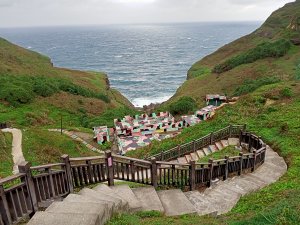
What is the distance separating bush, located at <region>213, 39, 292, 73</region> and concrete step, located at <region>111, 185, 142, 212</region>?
5120 cm

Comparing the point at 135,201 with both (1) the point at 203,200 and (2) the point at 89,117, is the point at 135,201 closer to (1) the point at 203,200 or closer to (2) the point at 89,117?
(1) the point at 203,200

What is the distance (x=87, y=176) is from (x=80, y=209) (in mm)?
2707

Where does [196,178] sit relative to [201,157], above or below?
above

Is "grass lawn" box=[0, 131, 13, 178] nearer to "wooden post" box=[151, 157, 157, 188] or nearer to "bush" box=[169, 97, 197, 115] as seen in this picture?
"wooden post" box=[151, 157, 157, 188]

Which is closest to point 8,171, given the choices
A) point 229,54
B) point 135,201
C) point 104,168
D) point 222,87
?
point 104,168

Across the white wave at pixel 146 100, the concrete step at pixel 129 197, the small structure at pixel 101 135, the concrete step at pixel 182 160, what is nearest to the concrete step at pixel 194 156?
the concrete step at pixel 182 160

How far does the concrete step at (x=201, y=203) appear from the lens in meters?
8.93

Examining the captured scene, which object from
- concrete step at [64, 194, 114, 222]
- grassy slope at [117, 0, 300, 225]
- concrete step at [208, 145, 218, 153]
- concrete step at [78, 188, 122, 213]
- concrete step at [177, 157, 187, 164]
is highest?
concrete step at [64, 194, 114, 222]

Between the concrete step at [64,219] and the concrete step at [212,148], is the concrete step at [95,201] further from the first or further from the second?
the concrete step at [212,148]

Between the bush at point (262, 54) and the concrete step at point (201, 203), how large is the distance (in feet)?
162

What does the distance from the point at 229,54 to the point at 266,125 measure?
7020 cm

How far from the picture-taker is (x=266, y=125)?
17891 millimetres

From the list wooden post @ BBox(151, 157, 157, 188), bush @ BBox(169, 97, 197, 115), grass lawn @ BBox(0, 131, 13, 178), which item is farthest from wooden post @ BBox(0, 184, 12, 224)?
bush @ BBox(169, 97, 197, 115)

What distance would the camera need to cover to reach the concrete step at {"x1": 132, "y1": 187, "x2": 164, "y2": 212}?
8409 mm
